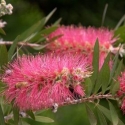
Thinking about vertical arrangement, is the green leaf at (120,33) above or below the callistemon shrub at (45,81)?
above

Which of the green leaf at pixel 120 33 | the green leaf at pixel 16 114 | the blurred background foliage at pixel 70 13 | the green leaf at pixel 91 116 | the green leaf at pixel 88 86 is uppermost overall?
the green leaf at pixel 120 33

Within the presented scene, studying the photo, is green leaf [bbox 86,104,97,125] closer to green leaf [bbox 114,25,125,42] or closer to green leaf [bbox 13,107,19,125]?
green leaf [bbox 13,107,19,125]

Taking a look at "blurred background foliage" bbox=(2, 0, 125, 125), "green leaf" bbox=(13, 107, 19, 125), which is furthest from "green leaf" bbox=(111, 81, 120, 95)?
"blurred background foliage" bbox=(2, 0, 125, 125)

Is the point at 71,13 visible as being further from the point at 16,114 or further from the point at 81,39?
the point at 16,114

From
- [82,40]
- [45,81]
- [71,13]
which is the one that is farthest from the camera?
[71,13]

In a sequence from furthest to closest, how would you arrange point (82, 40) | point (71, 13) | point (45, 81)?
point (71, 13)
point (82, 40)
point (45, 81)

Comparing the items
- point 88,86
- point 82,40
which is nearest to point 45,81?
point 88,86

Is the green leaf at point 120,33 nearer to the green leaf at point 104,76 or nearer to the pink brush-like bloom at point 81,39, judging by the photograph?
the pink brush-like bloom at point 81,39

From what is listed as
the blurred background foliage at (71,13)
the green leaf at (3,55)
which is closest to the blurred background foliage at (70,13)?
the blurred background foliage at (71,13)

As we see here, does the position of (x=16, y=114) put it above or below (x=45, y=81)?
below
